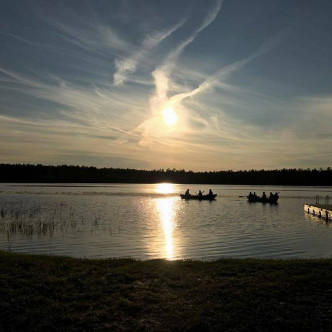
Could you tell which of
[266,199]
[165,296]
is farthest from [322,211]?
[165,296]

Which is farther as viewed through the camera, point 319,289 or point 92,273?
point 92,273

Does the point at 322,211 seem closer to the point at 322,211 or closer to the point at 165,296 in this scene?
the point at 322,211

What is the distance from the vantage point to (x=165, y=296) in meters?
10.8

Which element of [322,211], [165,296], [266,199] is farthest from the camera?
[266,199]

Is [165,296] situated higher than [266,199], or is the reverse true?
[266,199]

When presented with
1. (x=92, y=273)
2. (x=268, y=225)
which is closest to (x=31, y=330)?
(x=92, y=273)

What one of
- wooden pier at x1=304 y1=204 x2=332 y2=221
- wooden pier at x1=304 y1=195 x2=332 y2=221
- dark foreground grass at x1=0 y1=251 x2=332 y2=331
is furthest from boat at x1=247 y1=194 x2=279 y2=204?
dark foreground grass at x1=0 y1=251 x2=332 y2=331

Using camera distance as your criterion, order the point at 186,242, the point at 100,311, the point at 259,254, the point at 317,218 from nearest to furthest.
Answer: the point at 100,311 → the point at 259,254 → the point at 186,242 → the point at 317,218

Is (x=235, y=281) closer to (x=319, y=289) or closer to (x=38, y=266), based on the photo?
(x=319, y=289)

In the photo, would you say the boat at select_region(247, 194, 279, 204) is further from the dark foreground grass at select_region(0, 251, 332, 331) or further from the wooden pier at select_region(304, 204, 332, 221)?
the dark foreground grass at select_region(0, 251, 332, 331)

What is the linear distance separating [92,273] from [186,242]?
604 inches

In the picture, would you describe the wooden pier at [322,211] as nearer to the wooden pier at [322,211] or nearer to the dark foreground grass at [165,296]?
the wooden pier at [322,211]

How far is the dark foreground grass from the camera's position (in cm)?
905

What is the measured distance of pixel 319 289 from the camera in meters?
11.2
